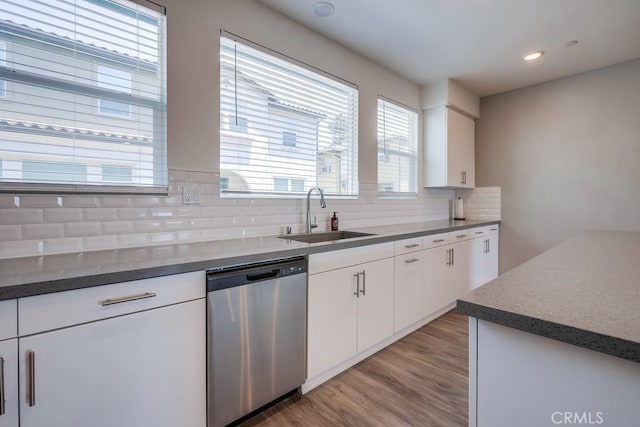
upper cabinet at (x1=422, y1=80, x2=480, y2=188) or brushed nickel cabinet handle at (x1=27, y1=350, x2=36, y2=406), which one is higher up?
upper cabinet at (x1=422, y1=80, x2=480, y2=188)

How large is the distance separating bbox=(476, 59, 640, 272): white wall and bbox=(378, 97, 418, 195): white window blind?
1.21 metres

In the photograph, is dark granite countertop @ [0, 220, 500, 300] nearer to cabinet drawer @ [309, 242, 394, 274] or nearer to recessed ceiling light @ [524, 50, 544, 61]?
cabinet drawer @ [309, 242, 394, 274]

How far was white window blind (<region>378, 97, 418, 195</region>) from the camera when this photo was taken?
318cm

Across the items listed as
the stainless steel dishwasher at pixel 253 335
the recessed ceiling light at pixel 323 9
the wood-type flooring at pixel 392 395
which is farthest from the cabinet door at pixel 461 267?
the recessed ceiling light at pixel 323 9

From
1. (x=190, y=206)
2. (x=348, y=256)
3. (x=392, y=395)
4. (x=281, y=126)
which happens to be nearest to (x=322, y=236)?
(x=348, y=256)

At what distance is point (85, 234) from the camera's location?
4.81 feet

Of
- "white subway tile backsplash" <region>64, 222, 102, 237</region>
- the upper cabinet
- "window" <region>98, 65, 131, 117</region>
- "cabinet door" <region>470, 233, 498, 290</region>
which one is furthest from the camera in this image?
the upper cabinet

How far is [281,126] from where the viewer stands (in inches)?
89.9

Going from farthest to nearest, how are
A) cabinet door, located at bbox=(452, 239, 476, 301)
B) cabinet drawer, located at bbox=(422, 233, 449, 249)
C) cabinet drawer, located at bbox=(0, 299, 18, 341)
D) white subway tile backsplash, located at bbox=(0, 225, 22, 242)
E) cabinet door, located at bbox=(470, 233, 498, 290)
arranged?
cabinet door, located at bbox=(470, 233, 498, 290) < cabinet door, located at bbox=(452, 239, 476, 301) < cabinet drawer, located at bbox=(422, 233, 449, 249) < white subway tile backsplash, located at bbox=(0, 225, 22, 242) < cabinet drawer, located at bbox=(0, 299, 18, 341)

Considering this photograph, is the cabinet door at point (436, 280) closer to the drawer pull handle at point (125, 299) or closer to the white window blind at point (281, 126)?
the white window blind at point (281, 126)

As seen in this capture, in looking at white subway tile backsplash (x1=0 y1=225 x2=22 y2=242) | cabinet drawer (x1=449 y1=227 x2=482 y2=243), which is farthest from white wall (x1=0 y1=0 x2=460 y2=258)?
cabinet drawer (x1=449 y1=227 x2=482 y2=243)

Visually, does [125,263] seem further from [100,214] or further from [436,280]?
[436,280]

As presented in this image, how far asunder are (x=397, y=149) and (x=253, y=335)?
2.63 metres

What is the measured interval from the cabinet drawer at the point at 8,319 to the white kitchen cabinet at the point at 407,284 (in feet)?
6.76
